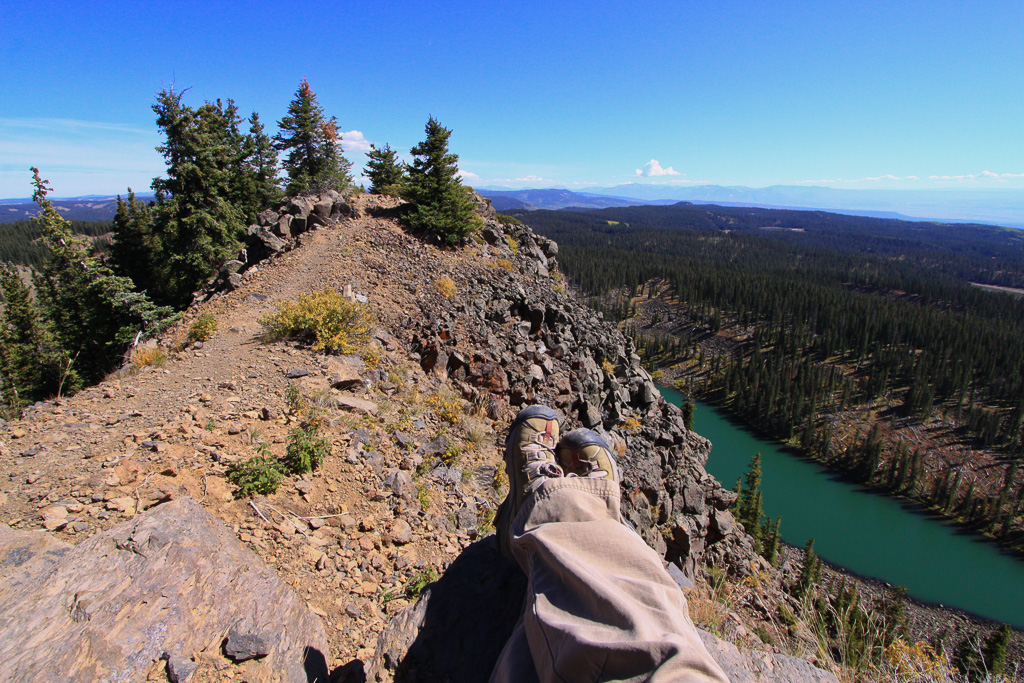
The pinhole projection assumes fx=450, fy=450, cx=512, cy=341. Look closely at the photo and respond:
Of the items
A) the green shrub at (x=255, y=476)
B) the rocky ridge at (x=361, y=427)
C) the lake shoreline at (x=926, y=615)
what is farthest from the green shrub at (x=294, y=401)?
the lake shoreline at (x=926, y=615)

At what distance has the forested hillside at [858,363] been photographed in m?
57.4

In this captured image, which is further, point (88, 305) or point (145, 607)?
point (88, 305)

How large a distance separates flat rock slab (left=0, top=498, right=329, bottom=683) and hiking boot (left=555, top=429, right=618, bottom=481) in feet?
7.74

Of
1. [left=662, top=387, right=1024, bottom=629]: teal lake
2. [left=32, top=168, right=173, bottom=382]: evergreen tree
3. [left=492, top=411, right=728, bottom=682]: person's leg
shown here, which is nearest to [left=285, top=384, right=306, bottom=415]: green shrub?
[left=492, top=411, right=728, bottom=682]: person's leg

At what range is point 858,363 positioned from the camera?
8194 centimetres

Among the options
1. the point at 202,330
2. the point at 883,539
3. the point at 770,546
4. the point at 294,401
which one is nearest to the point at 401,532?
the point at 294,401

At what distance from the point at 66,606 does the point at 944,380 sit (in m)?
98.5

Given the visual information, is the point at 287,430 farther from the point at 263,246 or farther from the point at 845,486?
the point at 845,486

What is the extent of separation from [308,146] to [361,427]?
65.5 feet

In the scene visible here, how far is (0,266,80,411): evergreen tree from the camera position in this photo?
1733 cm

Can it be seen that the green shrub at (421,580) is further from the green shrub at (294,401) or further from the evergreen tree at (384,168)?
the evergreen tree at (384,168)

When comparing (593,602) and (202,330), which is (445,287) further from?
(593,602)

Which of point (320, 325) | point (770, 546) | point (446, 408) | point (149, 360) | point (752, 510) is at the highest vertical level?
point (320, 325)

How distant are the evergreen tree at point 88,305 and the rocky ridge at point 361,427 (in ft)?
9.79
